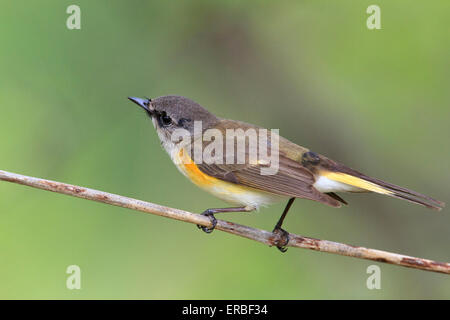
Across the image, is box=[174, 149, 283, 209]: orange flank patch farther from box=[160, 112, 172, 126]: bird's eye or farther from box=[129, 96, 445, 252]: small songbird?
box=[160, 112, 172, 126]: bird's eye

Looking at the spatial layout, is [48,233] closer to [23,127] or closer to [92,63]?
[23,127]

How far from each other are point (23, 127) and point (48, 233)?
0.73m

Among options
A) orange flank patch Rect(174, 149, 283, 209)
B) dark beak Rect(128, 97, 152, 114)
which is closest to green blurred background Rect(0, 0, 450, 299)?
dark beak Rect(128, 97, 152, 114)

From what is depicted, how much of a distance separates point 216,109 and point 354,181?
53.1 inches

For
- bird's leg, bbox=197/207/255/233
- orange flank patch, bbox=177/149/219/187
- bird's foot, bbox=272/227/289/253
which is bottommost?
bird's foot, bbox=272/227/289/253

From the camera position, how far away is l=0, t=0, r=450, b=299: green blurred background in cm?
346

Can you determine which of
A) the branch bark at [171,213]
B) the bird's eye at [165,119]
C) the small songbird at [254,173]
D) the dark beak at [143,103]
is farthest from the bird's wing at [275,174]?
the dark beak at [143,103]

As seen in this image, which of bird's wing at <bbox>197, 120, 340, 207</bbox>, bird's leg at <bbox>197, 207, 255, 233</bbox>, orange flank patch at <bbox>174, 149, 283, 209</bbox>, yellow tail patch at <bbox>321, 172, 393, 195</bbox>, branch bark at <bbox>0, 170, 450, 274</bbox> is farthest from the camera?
orange flank patch at <bbox>174, 149, 283, 209</bbox>

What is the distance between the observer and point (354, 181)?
3.43 metres

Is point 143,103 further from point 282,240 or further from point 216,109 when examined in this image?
point 282,240

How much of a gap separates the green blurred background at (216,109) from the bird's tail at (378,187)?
0.99ft

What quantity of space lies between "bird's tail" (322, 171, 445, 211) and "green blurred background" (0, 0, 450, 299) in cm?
30

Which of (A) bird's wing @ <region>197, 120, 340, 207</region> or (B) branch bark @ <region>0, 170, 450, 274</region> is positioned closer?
(B) branch bark @ <region>0, 170, 450, 274</region>

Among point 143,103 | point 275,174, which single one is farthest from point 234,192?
point 143,103
